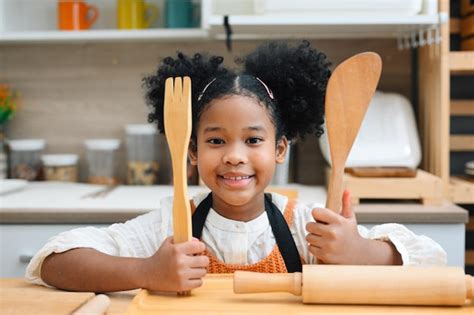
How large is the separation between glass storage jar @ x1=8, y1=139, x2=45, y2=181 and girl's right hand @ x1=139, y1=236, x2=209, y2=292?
1.53 m

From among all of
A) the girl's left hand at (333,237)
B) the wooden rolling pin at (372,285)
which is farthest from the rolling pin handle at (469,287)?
the girl's left hand at (333,237)

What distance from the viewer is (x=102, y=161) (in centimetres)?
214

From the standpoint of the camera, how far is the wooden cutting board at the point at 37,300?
26.9 inches

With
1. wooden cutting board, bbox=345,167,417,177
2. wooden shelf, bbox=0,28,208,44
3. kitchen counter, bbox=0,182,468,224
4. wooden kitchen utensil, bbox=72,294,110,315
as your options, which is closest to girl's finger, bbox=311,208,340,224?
wooden kitchen utensil, bbox=72,294,110,315

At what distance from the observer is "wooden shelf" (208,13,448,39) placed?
1.73 metres

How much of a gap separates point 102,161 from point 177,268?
59.8 inches

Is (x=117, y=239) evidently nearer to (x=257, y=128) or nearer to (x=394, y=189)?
(x=257, y=128)

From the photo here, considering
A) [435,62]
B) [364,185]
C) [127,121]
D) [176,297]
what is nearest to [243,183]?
[176,297]

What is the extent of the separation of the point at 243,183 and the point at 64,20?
141 cm

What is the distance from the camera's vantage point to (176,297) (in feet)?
2.21

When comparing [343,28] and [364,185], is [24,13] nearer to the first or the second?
[343,28]

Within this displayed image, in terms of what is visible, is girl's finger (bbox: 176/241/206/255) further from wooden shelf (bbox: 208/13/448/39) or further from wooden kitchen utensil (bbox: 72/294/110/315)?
wooden shelf (bbox: 208/13/448/39)

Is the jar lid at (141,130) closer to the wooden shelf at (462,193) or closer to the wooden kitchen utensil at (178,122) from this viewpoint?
Result: the wooden shelf at (462,193)

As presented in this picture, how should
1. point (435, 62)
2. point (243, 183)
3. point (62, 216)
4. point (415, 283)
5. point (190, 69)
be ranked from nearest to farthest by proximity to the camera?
1. point (415, 283)
2. point (243, 183)
3. point (190, 69)
4. point (62, 216)
5. point (435, 62)
